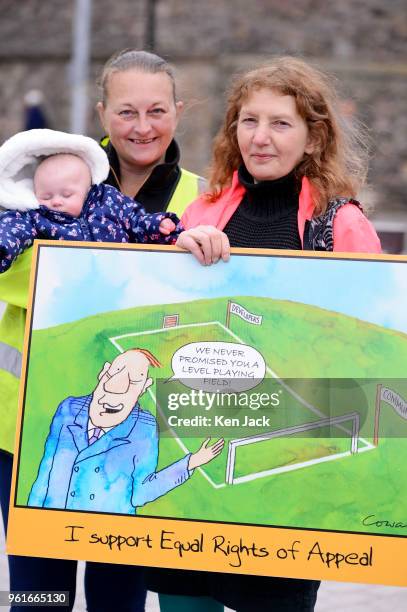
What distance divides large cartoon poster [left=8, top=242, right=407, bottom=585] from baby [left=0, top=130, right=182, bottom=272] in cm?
17

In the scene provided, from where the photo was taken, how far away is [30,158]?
339 cm

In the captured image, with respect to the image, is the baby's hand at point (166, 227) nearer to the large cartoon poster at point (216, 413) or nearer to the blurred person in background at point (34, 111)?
the large cartoon poster at point (216, 413)

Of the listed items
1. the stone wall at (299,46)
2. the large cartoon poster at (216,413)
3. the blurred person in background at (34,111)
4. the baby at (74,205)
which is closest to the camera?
the large cartoon poster at (216,413)

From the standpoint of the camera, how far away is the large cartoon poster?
296 centimetres

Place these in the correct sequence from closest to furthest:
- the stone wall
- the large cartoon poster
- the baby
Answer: the large cartoon poster
the baby
the stone wall

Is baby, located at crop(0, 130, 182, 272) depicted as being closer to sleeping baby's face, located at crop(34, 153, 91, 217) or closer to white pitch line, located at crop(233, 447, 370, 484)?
sleeping baby's face, located at crop(34, 153, 91, 217)

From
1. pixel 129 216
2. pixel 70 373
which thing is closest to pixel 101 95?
pixel 129 216

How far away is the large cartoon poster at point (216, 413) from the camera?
296 cm

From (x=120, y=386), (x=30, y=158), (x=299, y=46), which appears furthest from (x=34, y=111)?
(x=120, y=386)

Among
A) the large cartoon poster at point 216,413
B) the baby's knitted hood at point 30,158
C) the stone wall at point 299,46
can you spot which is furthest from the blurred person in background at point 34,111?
the large cartoon poster at point 216,413

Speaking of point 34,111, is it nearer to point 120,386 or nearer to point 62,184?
point 62,184

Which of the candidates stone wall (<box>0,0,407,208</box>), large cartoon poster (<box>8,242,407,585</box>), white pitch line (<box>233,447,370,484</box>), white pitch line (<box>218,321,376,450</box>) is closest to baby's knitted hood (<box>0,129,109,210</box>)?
large cartoon poster (<box>8,242,407,585</box>)

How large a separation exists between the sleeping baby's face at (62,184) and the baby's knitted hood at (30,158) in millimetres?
35

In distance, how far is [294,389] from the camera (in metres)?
3.02
